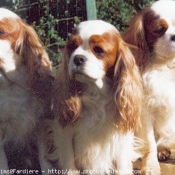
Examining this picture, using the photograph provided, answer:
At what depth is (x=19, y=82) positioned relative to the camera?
413cm

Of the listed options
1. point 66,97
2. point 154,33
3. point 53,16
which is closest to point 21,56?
point 66,97

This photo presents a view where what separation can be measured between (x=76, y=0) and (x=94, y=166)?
3.08 metres

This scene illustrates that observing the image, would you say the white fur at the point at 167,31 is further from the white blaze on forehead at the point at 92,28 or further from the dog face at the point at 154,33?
the white blaze on forehead at the point at 92,28

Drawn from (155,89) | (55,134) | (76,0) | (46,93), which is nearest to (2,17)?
(46,93)

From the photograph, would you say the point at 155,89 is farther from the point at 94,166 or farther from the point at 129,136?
the point at 94,166

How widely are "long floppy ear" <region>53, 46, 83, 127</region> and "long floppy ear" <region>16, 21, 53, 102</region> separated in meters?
0.13

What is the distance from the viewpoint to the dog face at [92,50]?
3.79 meters

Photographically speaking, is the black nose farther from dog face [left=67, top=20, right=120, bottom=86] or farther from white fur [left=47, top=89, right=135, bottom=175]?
white fur [left=47, top=89, right=135, bottom=175]

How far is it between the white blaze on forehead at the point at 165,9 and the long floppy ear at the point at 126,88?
0.43 m

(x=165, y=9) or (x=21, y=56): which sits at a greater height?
(x=165, y=9)

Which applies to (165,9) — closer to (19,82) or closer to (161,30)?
(161,30)

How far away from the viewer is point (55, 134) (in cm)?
421

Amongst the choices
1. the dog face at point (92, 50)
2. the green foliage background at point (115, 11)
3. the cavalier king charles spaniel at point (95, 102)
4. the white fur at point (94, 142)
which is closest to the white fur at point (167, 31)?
the cavalier king charles spaniel at point (95, 102)

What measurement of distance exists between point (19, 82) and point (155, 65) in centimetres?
104
